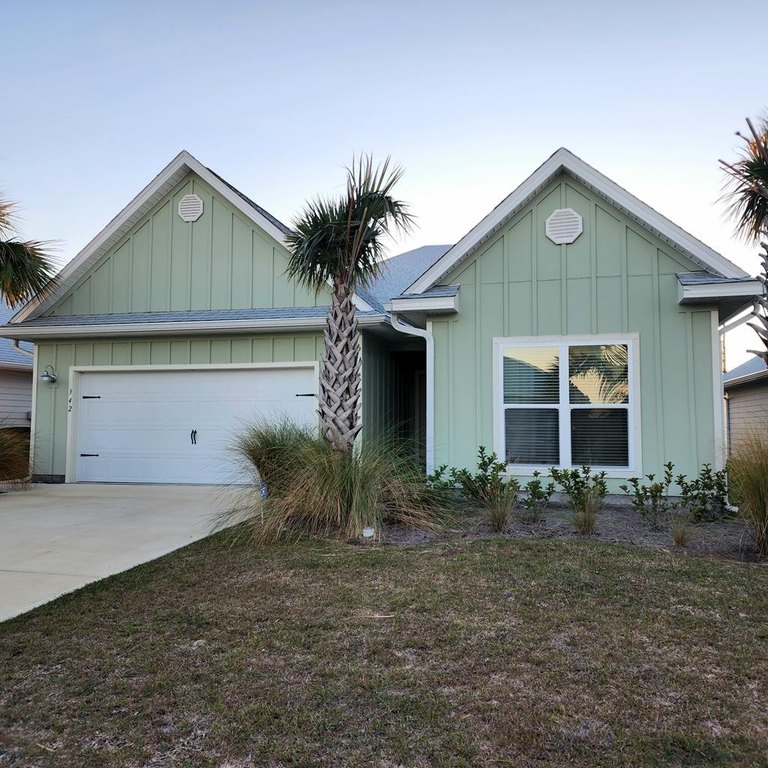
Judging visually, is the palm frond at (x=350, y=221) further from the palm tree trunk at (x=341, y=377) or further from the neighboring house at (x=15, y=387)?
the neighboring house at (x=15, y=387)

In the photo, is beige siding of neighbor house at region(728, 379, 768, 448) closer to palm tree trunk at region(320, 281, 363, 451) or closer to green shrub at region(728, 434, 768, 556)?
green shrub at region(728, 434, 768, 556)

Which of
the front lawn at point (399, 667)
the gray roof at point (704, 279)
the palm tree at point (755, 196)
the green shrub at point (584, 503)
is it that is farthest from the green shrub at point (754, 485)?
the gray roof at point (704, 279)

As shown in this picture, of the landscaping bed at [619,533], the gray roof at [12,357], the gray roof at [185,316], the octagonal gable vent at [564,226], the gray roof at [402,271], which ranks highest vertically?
the gray roof at [402,271]

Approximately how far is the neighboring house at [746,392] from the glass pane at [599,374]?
6.41 m

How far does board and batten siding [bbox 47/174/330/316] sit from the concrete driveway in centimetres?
343

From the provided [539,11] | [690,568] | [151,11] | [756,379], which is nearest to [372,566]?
[690,568]

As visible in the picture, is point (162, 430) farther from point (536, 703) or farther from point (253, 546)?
point (536, 703)

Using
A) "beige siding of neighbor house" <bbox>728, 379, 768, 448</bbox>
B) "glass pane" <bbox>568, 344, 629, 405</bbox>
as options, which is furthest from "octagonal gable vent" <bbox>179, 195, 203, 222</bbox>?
"beige siding of neighbor house" <bbox>728, 379, 768, 448</bbox>

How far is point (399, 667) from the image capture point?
2951 millimetres

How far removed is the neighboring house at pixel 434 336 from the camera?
25.5 ft

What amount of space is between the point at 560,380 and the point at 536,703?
5.98 m

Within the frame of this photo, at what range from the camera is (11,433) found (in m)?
10.1

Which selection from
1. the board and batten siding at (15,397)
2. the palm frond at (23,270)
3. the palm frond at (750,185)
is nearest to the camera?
the palm frond at (750,185)

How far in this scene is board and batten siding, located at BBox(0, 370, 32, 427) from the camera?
12953mm
